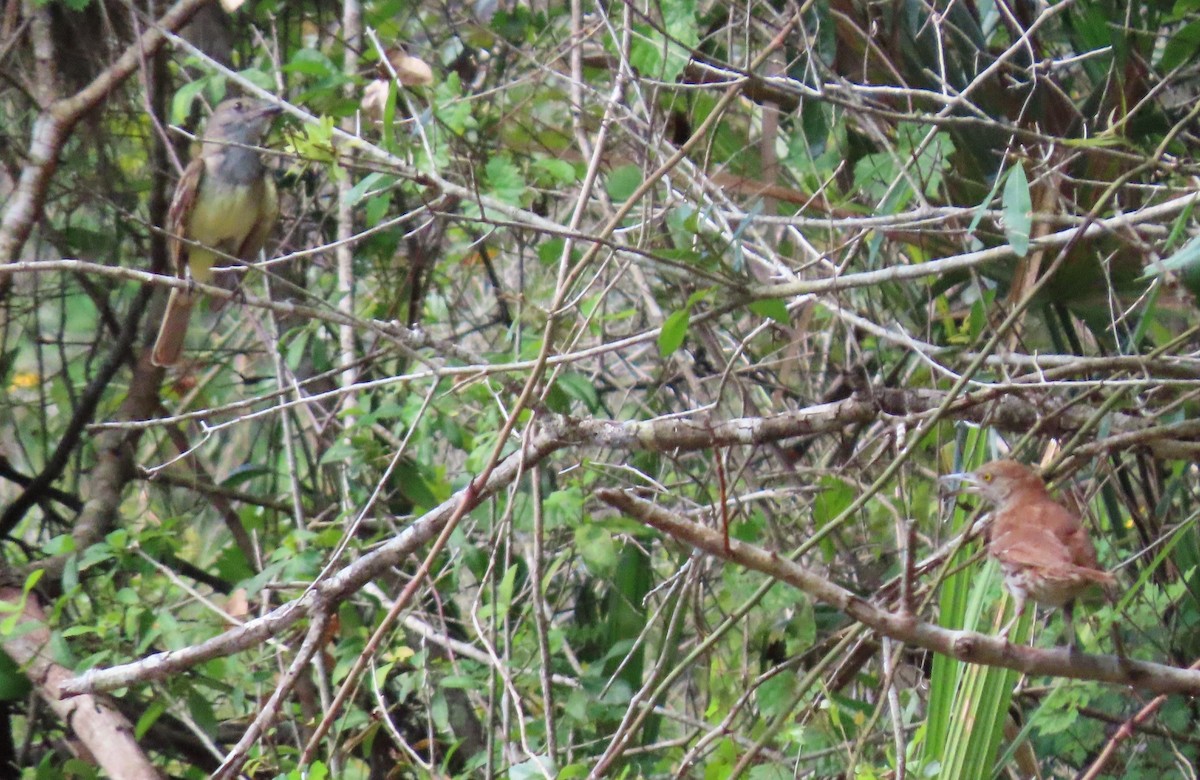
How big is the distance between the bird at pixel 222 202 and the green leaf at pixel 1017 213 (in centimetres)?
286

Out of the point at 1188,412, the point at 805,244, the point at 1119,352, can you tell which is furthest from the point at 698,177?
the point at 1188,412

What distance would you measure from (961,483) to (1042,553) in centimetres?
65

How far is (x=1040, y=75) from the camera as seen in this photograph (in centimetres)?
300

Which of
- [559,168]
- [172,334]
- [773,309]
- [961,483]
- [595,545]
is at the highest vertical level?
[559,168]

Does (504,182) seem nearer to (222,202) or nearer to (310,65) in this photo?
(310,65)

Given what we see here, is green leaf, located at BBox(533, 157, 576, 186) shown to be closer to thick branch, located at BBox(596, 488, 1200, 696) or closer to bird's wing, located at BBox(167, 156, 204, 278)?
bird's wing, located at BBox(167, 156, 204, 278)

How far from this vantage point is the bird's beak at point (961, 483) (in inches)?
103

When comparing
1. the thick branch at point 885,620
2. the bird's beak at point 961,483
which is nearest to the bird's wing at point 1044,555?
the thick branch at point 885,620

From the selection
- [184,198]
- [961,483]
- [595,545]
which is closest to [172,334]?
[184,198]

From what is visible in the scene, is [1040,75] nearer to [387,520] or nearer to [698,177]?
[698,177]

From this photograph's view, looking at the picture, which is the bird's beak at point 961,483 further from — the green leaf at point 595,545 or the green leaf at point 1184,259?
the green leaf at point 595,545

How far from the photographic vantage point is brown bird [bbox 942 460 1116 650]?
2154 millimetres

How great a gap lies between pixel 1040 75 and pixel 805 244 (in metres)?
0.68

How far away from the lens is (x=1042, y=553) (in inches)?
86.0
